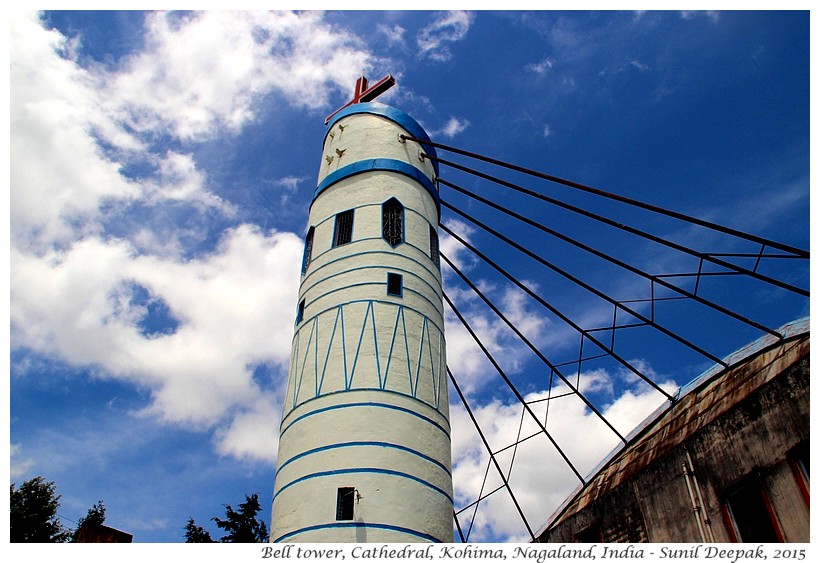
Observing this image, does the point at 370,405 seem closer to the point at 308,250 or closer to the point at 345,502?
the point at 345,502

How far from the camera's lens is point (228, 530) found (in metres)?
33.4

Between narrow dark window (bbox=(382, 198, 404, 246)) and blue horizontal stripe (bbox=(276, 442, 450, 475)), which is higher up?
narrow dark window (bbox=(382, 198, 404, 246))

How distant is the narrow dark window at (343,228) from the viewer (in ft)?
55.8

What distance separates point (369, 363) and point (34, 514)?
1778 cm

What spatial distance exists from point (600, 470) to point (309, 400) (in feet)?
24.7

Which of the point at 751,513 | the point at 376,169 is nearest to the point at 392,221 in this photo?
the point at 376,169

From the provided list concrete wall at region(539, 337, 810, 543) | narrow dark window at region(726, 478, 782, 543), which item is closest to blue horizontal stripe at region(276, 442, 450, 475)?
concrete wall at region(539, 337, 810, 543)

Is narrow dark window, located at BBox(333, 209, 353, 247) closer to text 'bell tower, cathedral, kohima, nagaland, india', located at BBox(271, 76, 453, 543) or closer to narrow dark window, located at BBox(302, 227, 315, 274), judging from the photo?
text 'bell tower, cathedral, kohima, nagaland, india', located at BBox(271, 76, 453, 543)

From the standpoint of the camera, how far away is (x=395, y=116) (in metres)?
20.0

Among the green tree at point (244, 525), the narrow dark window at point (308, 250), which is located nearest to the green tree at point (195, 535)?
the green tree at point (244, 525)

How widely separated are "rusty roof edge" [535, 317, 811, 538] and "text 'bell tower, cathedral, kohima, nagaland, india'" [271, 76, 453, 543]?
416cm

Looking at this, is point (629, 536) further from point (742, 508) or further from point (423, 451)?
point (423, 451)

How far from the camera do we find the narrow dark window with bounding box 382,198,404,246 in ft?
55.2

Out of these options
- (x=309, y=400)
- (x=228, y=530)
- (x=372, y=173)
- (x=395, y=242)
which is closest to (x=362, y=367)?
(x=309, y=400)
